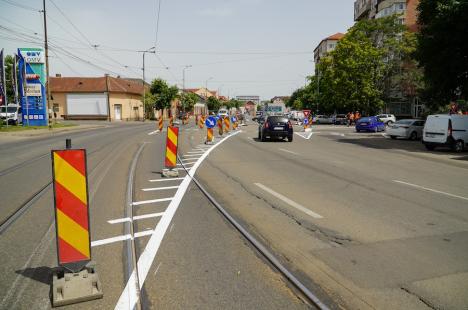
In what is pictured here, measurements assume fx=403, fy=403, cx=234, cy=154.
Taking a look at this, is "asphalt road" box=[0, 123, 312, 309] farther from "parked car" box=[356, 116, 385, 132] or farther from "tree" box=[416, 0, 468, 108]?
"parked car" box=[356, 116, 385, 132]

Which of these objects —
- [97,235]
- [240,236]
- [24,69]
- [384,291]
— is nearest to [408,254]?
[384,291]

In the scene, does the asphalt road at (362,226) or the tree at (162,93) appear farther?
the tree at (162,93)

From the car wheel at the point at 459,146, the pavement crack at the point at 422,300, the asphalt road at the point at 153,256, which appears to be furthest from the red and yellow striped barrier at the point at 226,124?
the pavement crack at the point at 422,300

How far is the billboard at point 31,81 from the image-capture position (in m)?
36.7

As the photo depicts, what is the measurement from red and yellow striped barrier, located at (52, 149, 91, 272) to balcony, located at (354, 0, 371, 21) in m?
82.8

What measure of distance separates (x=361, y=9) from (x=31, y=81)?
228 feet

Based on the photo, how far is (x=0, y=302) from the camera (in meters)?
3.51

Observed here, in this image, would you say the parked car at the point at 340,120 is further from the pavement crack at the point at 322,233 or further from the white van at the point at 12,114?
the pavement crack at the point at 322,233

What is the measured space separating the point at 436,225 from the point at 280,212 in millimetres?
2324

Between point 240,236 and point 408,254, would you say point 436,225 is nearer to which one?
point 408,254

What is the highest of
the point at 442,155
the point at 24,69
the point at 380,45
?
the point at 380,45

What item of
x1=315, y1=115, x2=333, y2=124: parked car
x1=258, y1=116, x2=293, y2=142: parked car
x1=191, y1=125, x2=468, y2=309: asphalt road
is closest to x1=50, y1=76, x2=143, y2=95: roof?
x1=315, y1=115, x2=333, y2=124: parked car

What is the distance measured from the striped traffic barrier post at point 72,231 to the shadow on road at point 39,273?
278mm

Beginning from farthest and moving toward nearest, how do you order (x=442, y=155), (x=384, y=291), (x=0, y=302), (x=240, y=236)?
(x=442, y=155) < (x=240, y=236) < (x=384, y=291) < (x=0, y=302)
